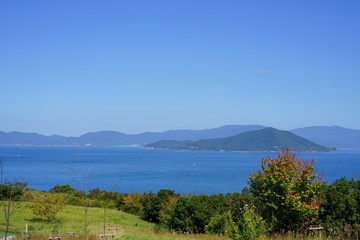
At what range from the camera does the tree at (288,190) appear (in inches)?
595

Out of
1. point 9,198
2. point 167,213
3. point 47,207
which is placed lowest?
point 167,213

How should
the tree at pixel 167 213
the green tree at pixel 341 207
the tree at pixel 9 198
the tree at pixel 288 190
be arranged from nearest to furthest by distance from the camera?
the tree at pixel 9 198, the tree at pixel 288 190, the green tree at pixel 341 207, the tree at pixel 167 213

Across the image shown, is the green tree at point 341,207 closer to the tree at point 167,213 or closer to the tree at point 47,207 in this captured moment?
the tree at point 167,213

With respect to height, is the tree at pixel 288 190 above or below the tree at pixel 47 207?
above

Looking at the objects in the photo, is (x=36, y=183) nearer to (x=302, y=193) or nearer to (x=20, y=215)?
(x=20, y=215)

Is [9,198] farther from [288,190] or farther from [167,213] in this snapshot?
[167,213]

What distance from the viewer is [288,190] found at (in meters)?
15.0

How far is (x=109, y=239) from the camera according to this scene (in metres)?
13.1

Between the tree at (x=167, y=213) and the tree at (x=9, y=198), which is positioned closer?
the tree at (x=9, y=198)

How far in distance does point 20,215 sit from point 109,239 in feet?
63.3

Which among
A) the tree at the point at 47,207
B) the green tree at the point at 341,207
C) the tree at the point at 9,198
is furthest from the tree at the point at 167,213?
the green tree at the point at 341,207

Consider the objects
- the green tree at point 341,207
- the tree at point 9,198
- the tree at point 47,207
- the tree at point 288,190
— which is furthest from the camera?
the tree at point 47,207

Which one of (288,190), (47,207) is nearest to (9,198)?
(288,190)

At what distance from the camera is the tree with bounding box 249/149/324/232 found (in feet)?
49.5
